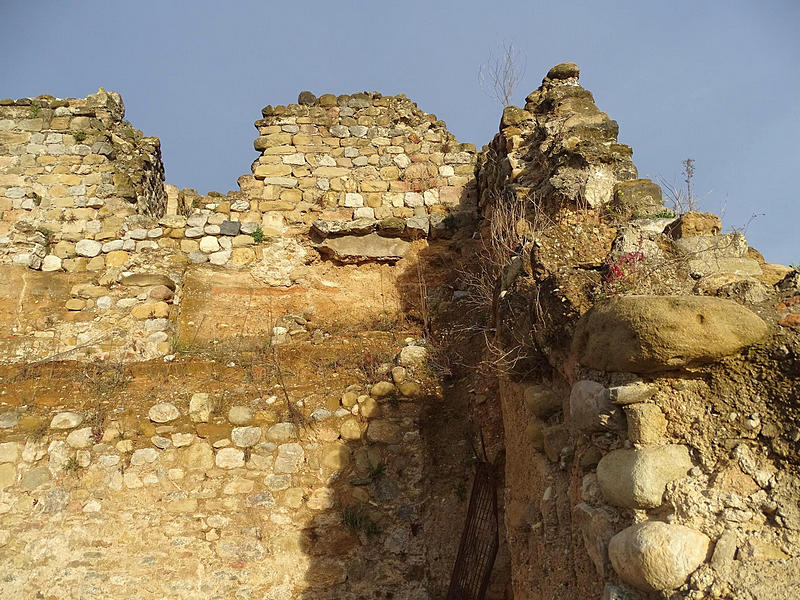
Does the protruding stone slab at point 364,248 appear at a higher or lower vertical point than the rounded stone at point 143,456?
higher

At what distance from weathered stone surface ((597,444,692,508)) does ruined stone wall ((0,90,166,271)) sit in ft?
19.9

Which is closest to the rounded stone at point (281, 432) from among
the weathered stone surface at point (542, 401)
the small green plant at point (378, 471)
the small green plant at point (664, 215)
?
the small green plant at point (378, 471)

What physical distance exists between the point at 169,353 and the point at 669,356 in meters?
5.08

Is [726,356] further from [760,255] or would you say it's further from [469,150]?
[469,150]

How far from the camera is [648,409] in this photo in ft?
8.12

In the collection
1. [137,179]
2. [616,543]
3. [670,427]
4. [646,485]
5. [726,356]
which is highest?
[137,179]

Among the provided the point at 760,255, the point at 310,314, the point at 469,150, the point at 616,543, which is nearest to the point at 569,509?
the point at 616,543

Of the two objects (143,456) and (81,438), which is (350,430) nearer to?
(143,456)

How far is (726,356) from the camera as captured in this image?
7.97 ft

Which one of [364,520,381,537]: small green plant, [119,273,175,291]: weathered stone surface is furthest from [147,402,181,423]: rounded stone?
[119,273,175,291]: weathered stone surface

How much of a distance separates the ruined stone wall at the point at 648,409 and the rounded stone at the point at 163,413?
2.46 meters

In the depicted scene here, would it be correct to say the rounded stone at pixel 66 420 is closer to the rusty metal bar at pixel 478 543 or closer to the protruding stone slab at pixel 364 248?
the rusty metal bar at pixel 478 543

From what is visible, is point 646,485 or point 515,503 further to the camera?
point 515,503

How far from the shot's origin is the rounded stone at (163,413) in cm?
495
